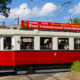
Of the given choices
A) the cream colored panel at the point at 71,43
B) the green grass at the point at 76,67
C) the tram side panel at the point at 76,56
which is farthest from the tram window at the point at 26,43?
the tram side panel at the point at 76,56

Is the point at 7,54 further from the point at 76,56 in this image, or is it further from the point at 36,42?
the point at 76,56

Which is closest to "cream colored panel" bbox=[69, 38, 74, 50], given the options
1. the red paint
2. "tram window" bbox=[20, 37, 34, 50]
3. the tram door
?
the red paint

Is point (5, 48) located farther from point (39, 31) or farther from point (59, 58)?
point (59, 58)

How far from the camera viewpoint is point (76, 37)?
1026cm

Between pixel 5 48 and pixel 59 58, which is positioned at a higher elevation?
pixel 5 48

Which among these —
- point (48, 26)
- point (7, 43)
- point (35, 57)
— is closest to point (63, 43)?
point (48, 26)

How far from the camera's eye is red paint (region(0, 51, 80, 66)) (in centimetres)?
900

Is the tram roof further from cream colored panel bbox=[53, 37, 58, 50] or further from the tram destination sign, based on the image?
the tram destination sign

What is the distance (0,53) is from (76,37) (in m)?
5.29

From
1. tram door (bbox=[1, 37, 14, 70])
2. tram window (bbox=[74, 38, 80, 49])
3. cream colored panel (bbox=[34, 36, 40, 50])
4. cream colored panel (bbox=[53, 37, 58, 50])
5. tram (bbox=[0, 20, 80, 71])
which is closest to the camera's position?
tram door (bbox=[1, 37, 14, 70])

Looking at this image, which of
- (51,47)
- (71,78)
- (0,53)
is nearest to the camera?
(71,78)

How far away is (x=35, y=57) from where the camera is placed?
937cm

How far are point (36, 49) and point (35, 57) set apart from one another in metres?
0.52

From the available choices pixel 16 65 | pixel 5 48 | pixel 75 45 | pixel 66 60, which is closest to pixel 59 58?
pixel 66 60
